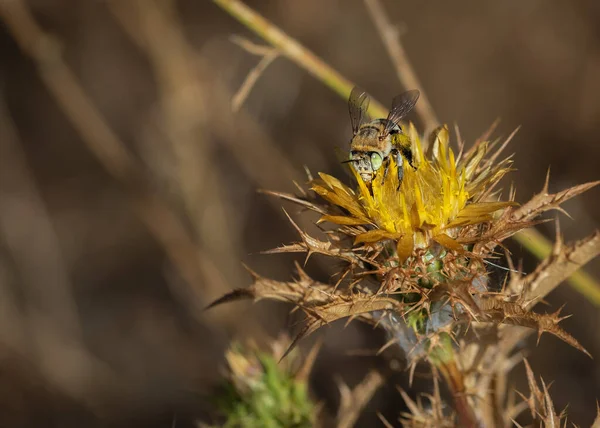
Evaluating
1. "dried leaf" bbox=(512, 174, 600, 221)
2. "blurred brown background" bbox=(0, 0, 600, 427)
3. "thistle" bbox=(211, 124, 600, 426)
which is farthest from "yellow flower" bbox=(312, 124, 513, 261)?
"blurred brown background" bbox=(0, 0, 600, 427)

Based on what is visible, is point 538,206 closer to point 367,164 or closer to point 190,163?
point 367,164

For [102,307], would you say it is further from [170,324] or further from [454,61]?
[454,61]

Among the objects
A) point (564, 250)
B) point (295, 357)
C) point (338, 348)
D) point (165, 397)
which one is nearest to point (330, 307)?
point (564, 250)

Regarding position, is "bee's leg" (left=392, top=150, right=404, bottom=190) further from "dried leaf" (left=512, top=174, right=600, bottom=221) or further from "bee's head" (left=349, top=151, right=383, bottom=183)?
"dried leaf" (left=512, top=174, right=600, bottom=221)

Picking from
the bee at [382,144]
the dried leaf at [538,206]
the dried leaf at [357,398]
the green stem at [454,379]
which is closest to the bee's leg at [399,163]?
the bee at [382,144]

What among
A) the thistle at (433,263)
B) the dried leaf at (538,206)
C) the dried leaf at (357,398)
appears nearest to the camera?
the thistle at (433,263)

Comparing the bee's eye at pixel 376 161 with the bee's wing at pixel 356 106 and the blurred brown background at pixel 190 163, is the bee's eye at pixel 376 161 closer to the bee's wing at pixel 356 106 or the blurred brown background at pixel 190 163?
the bee's wing at pixel 356 106
